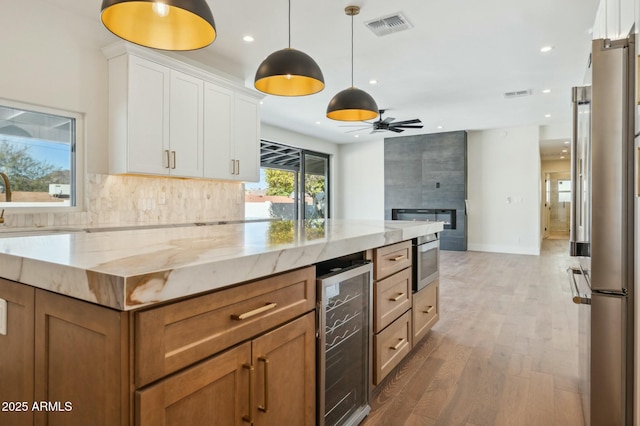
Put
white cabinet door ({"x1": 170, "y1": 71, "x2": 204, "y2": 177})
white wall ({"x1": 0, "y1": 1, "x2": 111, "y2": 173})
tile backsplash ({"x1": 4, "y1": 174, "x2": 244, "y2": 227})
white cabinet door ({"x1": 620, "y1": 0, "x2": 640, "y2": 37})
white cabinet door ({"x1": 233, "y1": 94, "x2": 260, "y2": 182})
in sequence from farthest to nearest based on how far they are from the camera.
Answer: white cabinet door ({"x1": 233, "y1": 94, "x2": 260, "y2": 182}), white cabinet door ({"x1": 170, "y1": 71, "x2": 204, "y2": 177}), tile backsplash ({"x1": 4, "y1": 174, "x2": 244, "y2": 227}), white wall ({"x1": 0, "y1": 1, "x2": 111, "y2": 173}), white cabinet door ({"x1": 620, "y1": 0, "x2": 640, "y2": 37})

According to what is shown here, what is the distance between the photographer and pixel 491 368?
246 centimetres

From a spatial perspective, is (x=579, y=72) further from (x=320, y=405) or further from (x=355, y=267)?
(x=320, y=405)

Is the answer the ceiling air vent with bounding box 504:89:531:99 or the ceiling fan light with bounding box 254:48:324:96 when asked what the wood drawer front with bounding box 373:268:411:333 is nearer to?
the ceiling fan light with bounding box 254:48:324:96

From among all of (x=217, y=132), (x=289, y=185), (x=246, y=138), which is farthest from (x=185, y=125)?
(x=289, y=185)

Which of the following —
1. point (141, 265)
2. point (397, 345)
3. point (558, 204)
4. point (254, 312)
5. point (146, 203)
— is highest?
point (558, 204)

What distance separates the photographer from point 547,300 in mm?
4191

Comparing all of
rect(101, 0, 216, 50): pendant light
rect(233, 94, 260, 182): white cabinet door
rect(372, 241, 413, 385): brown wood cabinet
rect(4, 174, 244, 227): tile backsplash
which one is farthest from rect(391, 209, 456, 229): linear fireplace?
rect(101, 0, 216, 50): pendant light

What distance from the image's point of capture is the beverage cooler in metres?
1.48

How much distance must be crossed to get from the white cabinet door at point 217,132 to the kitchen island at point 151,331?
309 centimetres

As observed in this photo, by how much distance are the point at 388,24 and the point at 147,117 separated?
98.1 inches

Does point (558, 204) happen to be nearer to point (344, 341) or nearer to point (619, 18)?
point (619, 18)

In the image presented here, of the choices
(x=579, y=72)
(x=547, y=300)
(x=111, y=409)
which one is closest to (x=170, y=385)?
(x=111, y=409)

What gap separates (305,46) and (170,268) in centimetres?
372

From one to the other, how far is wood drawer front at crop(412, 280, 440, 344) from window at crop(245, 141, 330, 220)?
5.04 m
